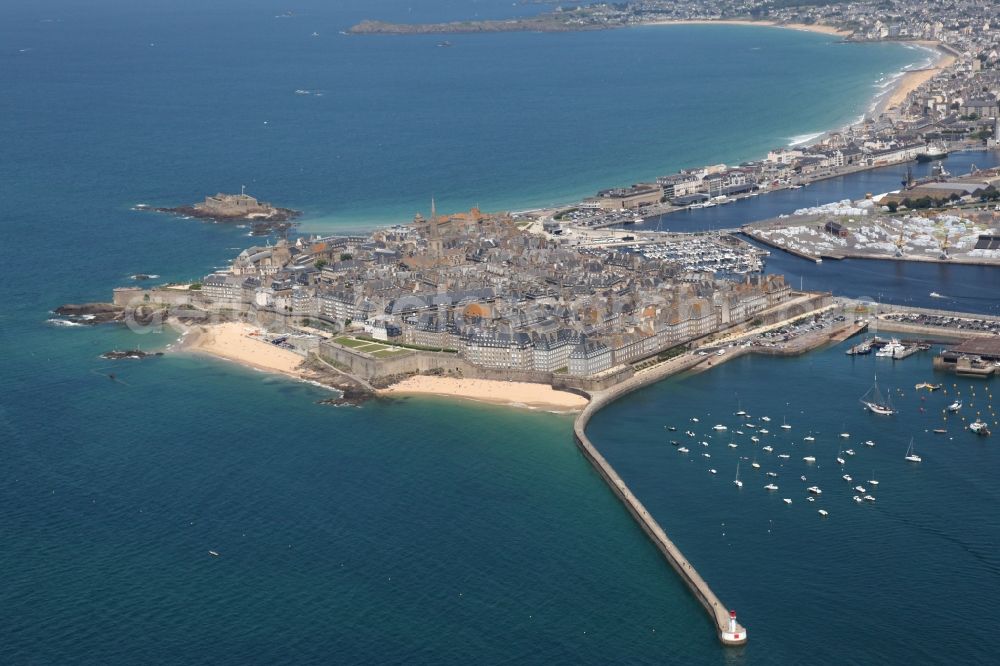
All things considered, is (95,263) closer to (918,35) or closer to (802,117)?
(802,117)

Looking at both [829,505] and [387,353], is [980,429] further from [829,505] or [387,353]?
[387,353]

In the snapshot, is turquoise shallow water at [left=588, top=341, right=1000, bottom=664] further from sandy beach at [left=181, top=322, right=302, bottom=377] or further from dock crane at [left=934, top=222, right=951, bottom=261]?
dock crane at [left=934, top=222, right=951, bottom=261]

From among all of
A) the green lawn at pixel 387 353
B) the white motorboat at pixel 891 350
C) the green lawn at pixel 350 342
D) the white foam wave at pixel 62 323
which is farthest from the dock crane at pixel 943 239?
the white foam wave at pixel 62 323

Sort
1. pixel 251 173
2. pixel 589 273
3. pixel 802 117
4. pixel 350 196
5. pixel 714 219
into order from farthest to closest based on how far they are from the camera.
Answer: pixel 802 117 → pixel 251 173 → pixel 350 196 → pixel 714 219 → pixel 589 273

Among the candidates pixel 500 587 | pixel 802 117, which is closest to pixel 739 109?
pixel 802 117

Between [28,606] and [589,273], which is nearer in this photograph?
[28,606]

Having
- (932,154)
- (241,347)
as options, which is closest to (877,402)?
(241,347)
